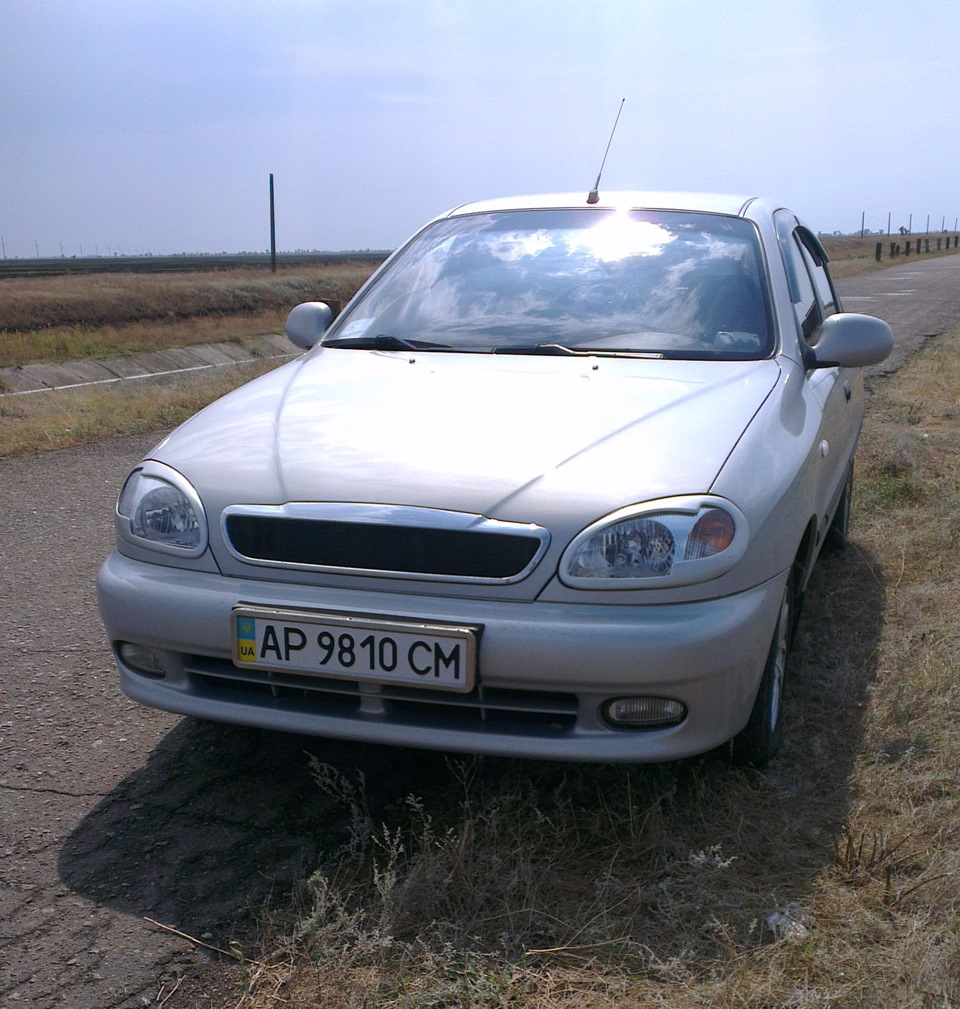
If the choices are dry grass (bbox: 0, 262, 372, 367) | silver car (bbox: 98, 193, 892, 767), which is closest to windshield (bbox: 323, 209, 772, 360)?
silver car (bbox: 98, 193, 892, 767)

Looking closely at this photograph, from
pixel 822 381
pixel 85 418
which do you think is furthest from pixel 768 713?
pixel 85 418

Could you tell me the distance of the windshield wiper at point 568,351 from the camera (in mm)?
3346

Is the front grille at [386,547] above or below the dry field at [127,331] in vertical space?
above

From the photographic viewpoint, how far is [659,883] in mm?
2365

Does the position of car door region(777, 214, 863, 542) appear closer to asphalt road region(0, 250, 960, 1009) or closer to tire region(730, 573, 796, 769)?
tire region(730, 573, 796, 769)

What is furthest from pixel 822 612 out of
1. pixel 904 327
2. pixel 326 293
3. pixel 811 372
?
pixel 326 293

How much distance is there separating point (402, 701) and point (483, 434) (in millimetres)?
687

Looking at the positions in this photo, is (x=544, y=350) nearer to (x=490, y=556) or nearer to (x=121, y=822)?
(x=490, y=556)

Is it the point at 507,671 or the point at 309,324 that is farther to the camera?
the point at 309,324

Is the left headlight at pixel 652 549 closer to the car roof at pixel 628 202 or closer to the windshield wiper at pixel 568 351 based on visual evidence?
the windshield wiper at pixel 568 351

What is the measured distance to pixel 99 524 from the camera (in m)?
5.45

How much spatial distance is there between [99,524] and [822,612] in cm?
344

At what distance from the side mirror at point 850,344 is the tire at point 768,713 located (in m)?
0.85

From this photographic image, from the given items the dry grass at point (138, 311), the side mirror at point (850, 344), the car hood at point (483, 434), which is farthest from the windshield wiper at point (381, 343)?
the dry grass at point (138, 311)
